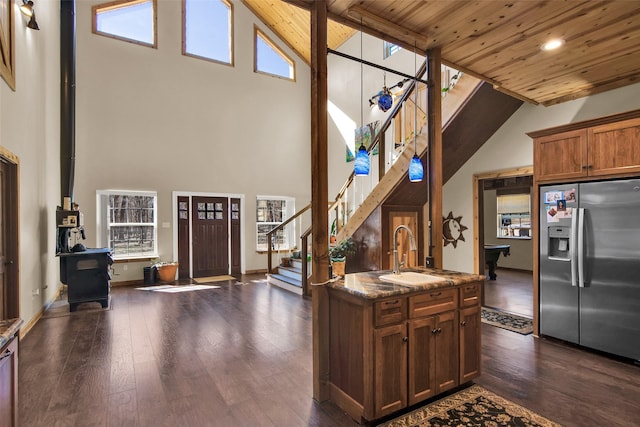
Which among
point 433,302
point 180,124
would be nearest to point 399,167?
point 433,302

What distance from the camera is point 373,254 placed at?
5.50 meters

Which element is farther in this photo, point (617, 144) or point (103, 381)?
point (617, 144)

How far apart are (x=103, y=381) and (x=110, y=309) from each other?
2.73 meters

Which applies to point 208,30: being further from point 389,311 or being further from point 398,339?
point 398,339

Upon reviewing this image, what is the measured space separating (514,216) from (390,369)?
817 centimetres

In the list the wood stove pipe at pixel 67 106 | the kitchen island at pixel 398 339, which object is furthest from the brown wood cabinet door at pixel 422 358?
the wood stove pipe at pixel 67 106

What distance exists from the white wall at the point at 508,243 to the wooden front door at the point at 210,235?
22.9ft

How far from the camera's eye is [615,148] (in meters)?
3.15

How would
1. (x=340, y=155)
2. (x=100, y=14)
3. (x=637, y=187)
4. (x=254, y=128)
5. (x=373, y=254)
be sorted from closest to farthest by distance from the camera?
(x=637, y=187) → (x=373, y=254) → (x=100, y=14) → (x=254, y=128) → (x=340, y=155)

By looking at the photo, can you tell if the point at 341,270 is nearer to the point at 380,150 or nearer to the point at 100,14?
the point at 380,150

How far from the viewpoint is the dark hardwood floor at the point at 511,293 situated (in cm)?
504

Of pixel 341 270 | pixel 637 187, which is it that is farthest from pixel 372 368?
pixel 341 270

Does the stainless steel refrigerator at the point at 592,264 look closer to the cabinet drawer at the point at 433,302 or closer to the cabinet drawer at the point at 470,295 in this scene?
the cabinet drawer at the point at 470,295

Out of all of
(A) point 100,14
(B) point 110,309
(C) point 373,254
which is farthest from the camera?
(A) point 100,14
